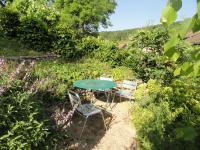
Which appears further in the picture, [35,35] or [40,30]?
[40,30]

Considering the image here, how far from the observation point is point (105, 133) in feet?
25.6

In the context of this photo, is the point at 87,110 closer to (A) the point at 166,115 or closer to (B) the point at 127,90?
(A) the point at 166,115

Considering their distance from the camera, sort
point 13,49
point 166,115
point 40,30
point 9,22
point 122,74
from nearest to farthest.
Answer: point 166,115 < point 122,74 < point 13,49 < point 40,30 < point 9,22

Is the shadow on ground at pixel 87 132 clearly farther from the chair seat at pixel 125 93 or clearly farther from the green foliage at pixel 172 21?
the green foliage at pixel 172 21

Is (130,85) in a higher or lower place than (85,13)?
lower

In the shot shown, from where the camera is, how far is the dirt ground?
701cm

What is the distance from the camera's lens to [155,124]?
268 inches

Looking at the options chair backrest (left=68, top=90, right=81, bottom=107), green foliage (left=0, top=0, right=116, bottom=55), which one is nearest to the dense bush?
chair backrest (left=68, top=90, right=81, bottom=107)

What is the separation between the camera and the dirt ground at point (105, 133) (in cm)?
701

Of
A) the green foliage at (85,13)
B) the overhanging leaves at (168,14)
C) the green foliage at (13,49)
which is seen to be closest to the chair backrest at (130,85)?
the green foliage at (13,49)

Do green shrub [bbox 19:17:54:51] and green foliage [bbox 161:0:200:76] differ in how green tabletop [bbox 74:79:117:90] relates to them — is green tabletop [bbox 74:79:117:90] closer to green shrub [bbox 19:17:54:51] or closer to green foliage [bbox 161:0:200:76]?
green foliage [bbox 161:0:200:76]

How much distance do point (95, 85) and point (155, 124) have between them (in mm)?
2798

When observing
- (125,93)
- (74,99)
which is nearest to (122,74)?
(125,93)

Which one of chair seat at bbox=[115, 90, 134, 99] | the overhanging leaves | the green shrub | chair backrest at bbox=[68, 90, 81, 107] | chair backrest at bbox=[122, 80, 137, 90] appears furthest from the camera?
the green shrub
